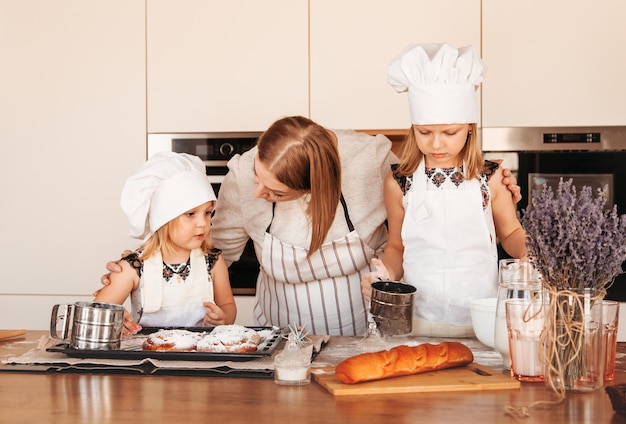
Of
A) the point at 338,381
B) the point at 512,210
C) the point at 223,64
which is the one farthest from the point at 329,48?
the point at 338,381

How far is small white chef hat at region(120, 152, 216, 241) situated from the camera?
1823 mm

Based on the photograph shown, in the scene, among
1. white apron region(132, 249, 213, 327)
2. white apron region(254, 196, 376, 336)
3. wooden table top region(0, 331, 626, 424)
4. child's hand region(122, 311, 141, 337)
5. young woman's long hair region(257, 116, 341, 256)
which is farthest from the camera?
white apron region(254, 196, 376, 336)

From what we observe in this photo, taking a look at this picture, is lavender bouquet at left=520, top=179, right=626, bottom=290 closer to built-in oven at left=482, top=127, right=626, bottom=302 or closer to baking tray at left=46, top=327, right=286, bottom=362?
baking tray at left=46, top=327, right=286, bottom=362

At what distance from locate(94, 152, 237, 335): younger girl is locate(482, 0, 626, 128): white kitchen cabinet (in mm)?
1167

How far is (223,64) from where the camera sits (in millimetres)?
2719

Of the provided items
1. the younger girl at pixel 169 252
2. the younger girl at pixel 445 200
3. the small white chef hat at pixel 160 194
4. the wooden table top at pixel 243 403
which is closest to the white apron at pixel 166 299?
the younger girl at pixel 169 252

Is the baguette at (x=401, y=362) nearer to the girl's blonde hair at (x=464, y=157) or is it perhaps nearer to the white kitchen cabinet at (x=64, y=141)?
the girl's blonde hair at (x=464, y=157)

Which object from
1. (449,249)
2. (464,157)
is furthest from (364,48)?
(449,249)

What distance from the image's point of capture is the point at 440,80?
1.79m

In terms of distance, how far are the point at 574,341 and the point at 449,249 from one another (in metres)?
0.77

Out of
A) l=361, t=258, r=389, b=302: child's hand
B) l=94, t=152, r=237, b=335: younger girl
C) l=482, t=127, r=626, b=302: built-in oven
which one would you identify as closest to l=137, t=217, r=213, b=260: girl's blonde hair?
l=94, t=152, r=237, b=335: younger girl

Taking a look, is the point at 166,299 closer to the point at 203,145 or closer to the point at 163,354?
the point at 163,354

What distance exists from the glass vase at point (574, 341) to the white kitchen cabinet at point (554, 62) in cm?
A: 161

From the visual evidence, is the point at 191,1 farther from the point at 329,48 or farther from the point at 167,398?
the point at 167,398
